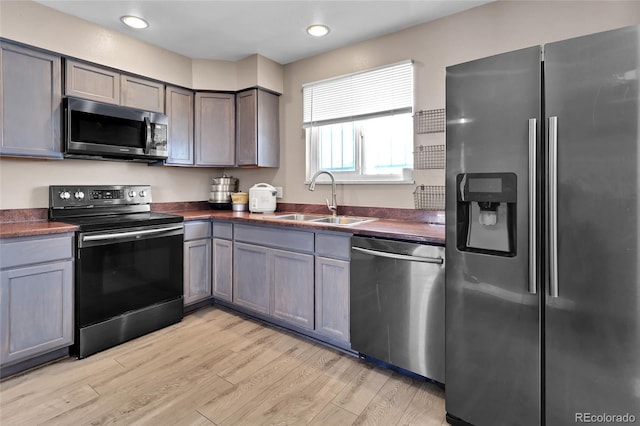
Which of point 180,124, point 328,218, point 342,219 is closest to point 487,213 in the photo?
point 342,219

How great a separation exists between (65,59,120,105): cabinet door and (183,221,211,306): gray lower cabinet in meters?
1.18

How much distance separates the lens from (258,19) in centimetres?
251

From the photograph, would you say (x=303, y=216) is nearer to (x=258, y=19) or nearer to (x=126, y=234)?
(x=126, y=234)

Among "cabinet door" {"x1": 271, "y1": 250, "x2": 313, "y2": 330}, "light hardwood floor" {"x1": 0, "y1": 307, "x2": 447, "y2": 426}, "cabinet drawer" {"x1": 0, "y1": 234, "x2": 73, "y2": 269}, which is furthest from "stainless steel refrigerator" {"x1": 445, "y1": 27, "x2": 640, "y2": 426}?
"cabinet drawer" {"x1": 0, "y1": 234, "x2": 73, "y2": 269}

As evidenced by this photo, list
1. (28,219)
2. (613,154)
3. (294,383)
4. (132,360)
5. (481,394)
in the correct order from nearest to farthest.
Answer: (613,154) < (481,394) < (294,383) < (132,360) < (28,219)

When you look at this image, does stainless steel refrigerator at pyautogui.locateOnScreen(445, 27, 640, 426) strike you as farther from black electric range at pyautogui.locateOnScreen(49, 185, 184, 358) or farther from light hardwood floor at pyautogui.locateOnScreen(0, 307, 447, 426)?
Result: black electric range at pyautogui.locateOnScreen(49, 185, 184, 358)

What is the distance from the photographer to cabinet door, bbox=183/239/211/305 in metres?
2.87

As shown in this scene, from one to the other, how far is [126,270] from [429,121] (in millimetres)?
2450

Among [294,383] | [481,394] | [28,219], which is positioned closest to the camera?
[481,394]

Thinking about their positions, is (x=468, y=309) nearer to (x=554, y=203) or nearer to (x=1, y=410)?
(x=554, y=203)

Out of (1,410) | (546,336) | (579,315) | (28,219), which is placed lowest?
(1,410)

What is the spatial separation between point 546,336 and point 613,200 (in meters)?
0.58

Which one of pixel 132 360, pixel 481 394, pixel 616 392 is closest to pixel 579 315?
pixel 616 392

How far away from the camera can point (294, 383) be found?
6.36 feet
